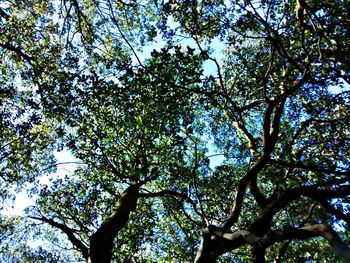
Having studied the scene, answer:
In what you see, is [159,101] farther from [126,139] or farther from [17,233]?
[17,233]

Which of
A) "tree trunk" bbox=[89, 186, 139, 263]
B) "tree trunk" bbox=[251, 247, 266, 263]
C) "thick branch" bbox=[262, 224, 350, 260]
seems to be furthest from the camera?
"tree trunk" bbox=[89, 186, 139, 263]

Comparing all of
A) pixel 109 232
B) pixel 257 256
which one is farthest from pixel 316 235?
pixel 109 232

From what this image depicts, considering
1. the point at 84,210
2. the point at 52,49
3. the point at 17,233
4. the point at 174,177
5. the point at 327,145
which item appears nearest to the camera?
the point at 327,145

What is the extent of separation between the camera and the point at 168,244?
16500 mm

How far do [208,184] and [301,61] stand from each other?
616cm

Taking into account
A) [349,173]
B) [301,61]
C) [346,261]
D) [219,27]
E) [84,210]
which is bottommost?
[346,261]

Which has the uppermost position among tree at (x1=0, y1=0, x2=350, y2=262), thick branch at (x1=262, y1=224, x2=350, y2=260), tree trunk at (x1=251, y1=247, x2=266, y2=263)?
tree at (x1=0, y1=0, x2=350, y2=262)

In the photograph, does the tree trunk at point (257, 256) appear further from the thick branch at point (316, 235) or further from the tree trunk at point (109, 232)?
the tree trunk at point (109, 232)

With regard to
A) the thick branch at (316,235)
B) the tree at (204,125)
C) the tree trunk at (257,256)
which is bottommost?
the thick branch at (316,235)

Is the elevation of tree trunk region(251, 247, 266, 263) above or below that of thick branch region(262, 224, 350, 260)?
above

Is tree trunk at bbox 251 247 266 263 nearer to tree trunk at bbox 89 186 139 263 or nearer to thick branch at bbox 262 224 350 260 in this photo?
thick branch at bbox 262 224 350 260

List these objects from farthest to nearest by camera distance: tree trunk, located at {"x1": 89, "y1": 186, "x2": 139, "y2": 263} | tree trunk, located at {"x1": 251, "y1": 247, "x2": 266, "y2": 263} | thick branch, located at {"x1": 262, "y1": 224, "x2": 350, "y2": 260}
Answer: tree trunk, located at {"x1": 89, "y1": 186, "x2": 139, "y2": 263}, tree trunk, located at {"x1": 251, "y1": 247, "x2": 266, "y2": 263}, thick branch, located at {"x1": 262, "y1": 224, "x2": 350, "y2": 260}

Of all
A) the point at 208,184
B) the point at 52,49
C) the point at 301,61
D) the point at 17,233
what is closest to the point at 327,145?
the point at 301,61

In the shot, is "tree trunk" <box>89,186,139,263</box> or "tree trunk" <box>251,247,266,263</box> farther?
"tree trunk" <box>89,186,139,263</box>
